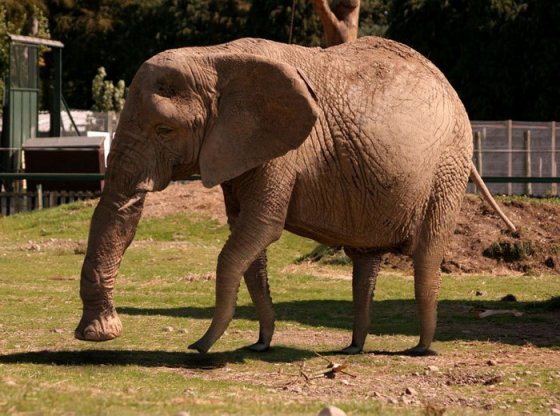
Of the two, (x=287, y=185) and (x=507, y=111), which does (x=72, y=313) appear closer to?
(x=287, y=185)

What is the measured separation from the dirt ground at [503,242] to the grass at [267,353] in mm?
839

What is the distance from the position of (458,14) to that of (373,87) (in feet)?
128

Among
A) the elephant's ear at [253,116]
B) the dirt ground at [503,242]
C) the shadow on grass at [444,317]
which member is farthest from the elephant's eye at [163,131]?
the dirt ground at [503,242]

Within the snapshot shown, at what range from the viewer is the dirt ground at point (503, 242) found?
20.0m

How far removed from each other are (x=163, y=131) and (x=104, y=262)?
1.16 meters

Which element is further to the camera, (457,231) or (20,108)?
(20,108)

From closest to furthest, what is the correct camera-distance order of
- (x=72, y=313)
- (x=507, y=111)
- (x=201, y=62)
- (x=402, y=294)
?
1. (x=201, y=62)
2. (x=72, y=313)
3. (x=402, y=294)
4. (x=507, y=111)

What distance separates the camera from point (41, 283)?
1770 cm

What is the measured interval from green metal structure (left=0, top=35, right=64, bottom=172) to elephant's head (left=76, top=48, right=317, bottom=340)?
994 inches

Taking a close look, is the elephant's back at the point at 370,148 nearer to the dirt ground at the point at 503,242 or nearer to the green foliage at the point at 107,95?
the dirt ground at the point at 503,242

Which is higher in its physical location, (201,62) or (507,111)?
(201,62)

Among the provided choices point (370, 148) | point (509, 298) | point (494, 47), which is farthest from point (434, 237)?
point (494, 47)

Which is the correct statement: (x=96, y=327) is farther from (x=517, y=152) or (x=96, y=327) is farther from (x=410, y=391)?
(x=517, y=152)

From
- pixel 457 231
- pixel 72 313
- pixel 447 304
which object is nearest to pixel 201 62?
pixel 72 313
